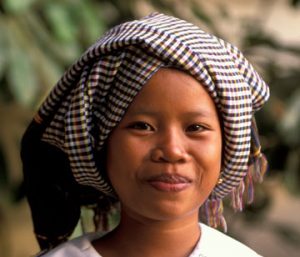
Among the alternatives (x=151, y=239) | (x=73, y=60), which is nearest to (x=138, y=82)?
(x=151, y=239)

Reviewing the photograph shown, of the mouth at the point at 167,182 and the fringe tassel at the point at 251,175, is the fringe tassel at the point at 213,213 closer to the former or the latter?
the fringe tassel at the point at 251,175

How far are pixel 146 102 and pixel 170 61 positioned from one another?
8cm

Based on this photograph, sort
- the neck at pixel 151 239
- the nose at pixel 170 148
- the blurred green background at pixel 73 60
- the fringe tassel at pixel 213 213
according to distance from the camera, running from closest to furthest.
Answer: the nose at pixel 170 148, the neck at pixel 151 239, the fringe tassel at pixel 213 213, the blurred green background at pixel 73 60

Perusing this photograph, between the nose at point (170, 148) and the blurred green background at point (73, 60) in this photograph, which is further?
the blurred green background at point (73, 60)

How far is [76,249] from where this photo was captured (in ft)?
5.03

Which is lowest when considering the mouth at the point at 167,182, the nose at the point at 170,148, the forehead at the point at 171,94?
the mouth at the point at 167,182

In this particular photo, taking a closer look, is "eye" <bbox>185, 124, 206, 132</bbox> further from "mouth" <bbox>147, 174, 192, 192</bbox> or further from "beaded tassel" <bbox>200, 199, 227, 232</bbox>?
"beaded tassel" <bbox>200, 199, 227, 232</bbox>

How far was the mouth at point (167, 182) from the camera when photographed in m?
1.40

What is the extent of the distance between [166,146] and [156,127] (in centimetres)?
4

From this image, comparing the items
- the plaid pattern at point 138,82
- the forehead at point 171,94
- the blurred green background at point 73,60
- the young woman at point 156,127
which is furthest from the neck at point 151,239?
the blurred green background at point 73,60

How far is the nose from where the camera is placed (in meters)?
1.38

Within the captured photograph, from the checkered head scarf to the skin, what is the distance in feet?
0.06

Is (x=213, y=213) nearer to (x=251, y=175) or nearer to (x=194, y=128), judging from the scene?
(x=251, y=175)

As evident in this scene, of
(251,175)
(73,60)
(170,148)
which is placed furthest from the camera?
(73,60)
